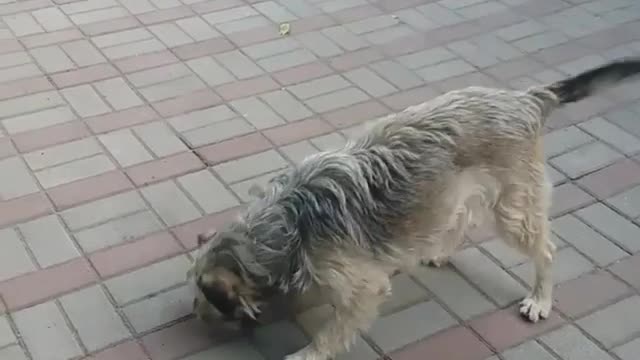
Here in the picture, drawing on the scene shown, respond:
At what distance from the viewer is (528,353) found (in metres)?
3.53

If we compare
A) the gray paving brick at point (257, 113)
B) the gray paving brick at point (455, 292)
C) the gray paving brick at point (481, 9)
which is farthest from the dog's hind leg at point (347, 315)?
the gray paving brick at point (481, 9)

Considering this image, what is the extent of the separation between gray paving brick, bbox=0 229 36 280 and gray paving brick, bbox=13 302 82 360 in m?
0.26

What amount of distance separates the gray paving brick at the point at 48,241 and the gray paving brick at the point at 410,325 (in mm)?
1380

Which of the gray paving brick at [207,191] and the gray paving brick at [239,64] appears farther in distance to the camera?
the gray paving brick at [239,64]

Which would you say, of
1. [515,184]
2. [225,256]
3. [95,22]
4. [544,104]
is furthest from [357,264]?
[95,22]

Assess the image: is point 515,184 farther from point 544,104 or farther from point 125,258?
point 125,258

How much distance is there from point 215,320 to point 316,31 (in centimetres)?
302

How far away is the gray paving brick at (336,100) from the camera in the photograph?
16.7 feet

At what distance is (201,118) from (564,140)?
1976mm

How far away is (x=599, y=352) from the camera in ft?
11.6

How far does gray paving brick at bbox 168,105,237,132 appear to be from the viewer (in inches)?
192

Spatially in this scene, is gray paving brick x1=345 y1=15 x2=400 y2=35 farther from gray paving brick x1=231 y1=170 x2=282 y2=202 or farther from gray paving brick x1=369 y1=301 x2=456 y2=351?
gray paving brick x1=369 y1=301 x2=456 y2=351

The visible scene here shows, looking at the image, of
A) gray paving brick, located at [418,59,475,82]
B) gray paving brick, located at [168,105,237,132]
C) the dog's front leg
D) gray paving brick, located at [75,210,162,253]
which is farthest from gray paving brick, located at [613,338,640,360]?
gray paving brick, located at [168,105,237,132]

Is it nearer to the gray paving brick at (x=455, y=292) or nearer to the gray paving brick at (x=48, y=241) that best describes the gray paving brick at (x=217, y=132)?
the gray paving brick at (x=48, y=241)
